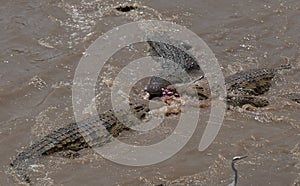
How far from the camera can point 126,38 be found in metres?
8.92

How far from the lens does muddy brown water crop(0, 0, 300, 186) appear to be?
580 cm

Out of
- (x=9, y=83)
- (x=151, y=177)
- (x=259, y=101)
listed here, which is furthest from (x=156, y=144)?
(x=9, y=83)

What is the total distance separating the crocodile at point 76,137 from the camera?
582cm

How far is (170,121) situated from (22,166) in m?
2.09

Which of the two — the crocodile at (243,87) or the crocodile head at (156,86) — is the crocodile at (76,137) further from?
the crocodile at (243,87)

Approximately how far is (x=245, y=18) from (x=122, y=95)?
140 inches

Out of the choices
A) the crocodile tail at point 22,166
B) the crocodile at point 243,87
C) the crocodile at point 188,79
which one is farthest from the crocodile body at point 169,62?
→ the crocodile tail at point 22,166

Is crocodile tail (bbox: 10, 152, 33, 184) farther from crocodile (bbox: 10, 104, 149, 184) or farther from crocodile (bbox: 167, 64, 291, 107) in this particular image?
crocodile (bbox: 167, 64, 291, 107)

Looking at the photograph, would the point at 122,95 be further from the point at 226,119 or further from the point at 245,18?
the point at 245,18

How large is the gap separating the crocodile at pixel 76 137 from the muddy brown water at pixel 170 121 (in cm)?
11

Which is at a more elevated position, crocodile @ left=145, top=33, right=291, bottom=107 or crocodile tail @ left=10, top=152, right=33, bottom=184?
crocodile @ left=145, top=33, right=291, bottom=107

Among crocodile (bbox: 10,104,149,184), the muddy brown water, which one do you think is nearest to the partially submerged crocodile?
A: crocodile (bbox: 10,104,149,184)

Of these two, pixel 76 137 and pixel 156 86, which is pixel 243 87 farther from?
pixel 76 137

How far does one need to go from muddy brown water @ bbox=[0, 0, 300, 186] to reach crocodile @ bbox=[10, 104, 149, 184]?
0.37 ft
